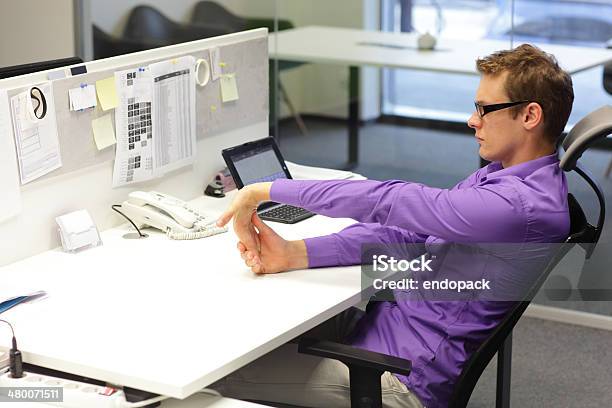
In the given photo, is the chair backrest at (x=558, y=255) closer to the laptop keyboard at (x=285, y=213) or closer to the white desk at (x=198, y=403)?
the white desk at (x=198, y=403)

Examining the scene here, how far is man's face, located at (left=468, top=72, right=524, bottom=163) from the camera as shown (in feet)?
7.22

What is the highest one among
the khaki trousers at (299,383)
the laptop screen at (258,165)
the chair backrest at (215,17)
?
the chair backrest at (215,17)

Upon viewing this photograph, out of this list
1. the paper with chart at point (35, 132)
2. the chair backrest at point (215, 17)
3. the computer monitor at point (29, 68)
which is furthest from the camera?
the chair backrest at point (215, 17)

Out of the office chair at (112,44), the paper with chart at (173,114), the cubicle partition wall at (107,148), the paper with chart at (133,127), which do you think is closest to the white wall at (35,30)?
the office chair at (112,44)

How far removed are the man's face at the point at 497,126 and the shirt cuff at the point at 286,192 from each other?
16.1 inches

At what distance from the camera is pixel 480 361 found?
6.73 feet

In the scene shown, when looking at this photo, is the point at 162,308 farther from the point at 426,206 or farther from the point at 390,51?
the point at 390,51

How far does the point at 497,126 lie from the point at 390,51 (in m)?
1.84

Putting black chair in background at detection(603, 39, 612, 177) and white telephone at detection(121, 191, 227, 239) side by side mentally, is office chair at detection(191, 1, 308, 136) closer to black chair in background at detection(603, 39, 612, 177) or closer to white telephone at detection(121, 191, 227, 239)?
black chair in background at detection(603, 39, 612, 177)

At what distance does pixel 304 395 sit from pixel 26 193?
79cm

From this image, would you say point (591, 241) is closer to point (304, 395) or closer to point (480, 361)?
point (480, 361)

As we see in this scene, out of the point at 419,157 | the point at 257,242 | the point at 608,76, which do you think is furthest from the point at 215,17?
the point at 257,242

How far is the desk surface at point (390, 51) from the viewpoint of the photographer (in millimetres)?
Result: 3656

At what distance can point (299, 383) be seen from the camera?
2.28 meters
